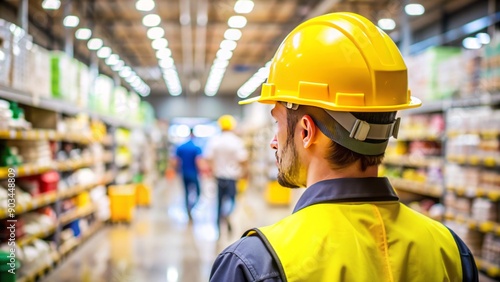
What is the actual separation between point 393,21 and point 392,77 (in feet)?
39.0

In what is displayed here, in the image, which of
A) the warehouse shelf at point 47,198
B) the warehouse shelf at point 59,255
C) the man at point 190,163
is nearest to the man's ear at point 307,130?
the warehouse shelf at point 47,198

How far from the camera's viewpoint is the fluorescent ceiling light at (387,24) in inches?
474

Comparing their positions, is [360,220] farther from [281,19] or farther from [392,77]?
[281,19]

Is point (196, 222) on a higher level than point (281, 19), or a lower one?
lower

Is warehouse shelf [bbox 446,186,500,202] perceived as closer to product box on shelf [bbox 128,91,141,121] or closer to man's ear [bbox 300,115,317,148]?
man's ear [bbox 300,115,317,148]

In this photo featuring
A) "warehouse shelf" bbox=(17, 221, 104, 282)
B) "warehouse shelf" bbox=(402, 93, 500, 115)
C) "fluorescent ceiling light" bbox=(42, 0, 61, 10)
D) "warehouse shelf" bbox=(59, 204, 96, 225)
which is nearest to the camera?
"warehouse shelf" bbox=(17, 221, 104, 282)

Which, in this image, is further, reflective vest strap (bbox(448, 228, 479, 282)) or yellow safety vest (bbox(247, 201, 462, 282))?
reflective vest strap (bbox(448, 228, 479, 282))

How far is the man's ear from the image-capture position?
1169 mm

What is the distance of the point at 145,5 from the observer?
10.3 meters

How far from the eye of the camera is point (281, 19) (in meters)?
12.3

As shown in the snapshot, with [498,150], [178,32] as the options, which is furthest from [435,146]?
[178,32]

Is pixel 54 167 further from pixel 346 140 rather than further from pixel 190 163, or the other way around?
pixel 346 140

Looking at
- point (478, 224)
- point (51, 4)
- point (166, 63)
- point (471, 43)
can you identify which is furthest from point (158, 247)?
point (166, 63)

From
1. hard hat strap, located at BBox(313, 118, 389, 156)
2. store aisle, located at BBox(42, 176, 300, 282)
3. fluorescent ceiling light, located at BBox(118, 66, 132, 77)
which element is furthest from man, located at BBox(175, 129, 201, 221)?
fluorescent ceiling light, located at BBox(118, 66, 132, 77)
